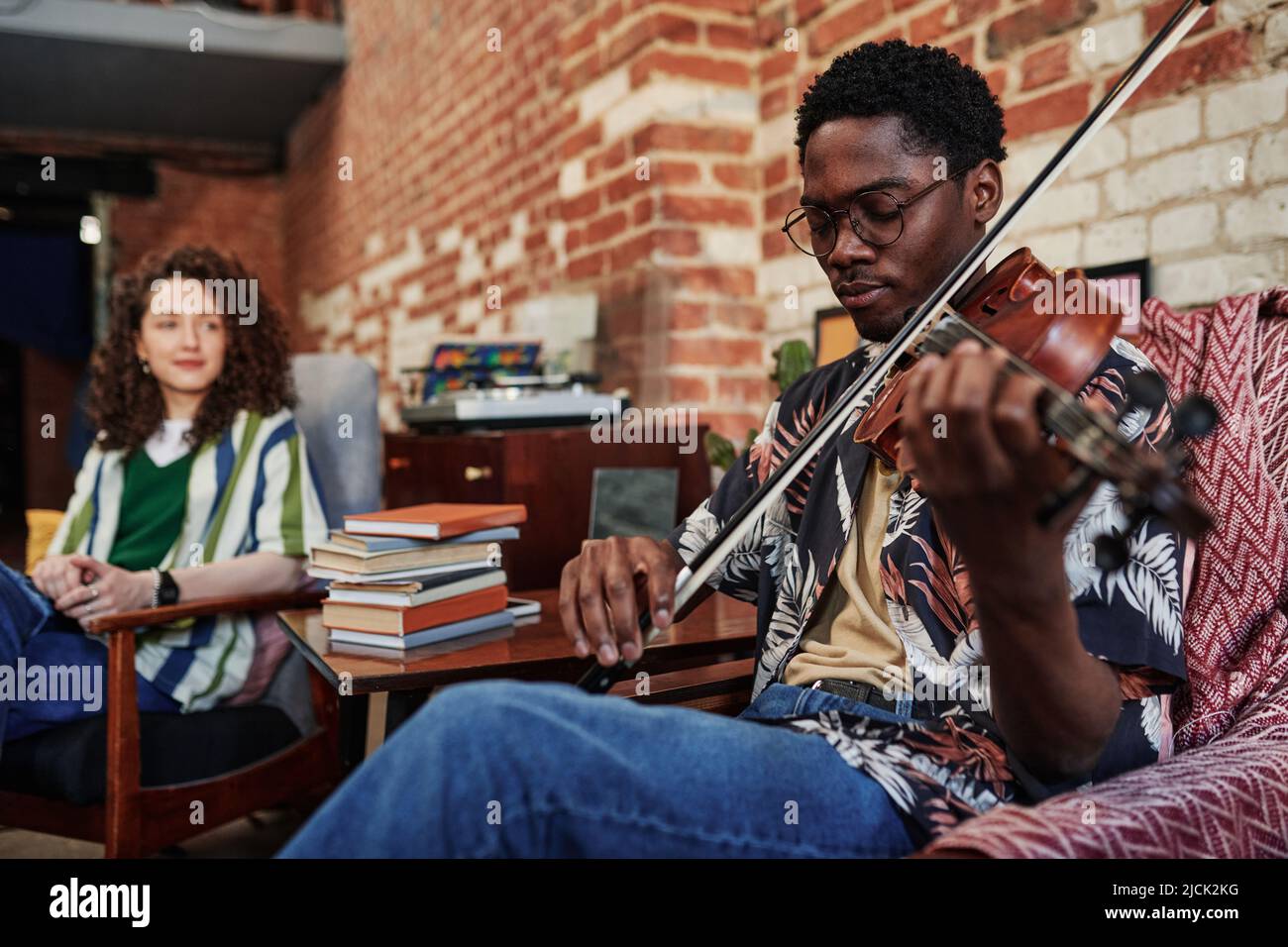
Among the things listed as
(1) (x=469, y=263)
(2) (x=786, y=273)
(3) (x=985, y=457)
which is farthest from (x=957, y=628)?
(1) (x=469, y=263)

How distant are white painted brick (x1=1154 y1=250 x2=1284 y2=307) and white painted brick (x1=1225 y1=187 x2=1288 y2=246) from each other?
29 millimetres

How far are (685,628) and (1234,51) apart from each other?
4.00 ft

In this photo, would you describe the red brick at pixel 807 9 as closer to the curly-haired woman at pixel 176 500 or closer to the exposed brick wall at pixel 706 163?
the exposed brick wall at pixel 706 163

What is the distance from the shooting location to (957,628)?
1.08 m

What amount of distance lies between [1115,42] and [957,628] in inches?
46.5

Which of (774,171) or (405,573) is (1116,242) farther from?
(405,573)

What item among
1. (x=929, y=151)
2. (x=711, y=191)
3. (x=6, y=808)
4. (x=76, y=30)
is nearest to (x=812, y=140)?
(x=929, y=151)

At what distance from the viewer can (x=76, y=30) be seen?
4801 millimetres

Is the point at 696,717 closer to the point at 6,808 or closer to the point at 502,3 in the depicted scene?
the point at 6,808

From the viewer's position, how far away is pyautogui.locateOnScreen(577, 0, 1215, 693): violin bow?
3.27ft

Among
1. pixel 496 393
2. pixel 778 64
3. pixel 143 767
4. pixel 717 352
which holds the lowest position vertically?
pixel 143 767

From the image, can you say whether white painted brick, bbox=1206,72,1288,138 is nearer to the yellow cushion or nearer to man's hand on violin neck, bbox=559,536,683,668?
man's hand on violin neck, bbox=559,536,683,668

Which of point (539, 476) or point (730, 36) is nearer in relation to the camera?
point (539, 476)

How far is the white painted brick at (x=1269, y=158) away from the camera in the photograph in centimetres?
148
